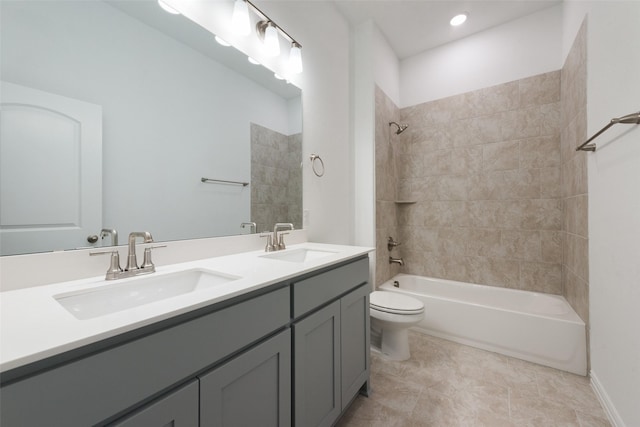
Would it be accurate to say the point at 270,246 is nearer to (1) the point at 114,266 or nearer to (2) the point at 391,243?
(1) the point at 114,266

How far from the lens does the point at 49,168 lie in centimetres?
81

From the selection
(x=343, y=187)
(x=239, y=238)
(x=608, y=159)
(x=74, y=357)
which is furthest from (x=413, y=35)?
(x=74, y=357)

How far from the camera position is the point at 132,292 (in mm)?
854

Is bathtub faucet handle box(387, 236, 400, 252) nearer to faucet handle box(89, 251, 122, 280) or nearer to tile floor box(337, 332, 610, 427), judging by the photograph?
tile floor box(337, 332, 610, 427)

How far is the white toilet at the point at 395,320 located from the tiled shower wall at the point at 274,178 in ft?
2.85

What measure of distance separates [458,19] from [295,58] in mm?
1699

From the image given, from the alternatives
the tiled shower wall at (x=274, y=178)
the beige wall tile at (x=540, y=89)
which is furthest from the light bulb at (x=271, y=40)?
the beige wall tile at (x=540, y=89)

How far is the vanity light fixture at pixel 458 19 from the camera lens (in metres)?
2.26

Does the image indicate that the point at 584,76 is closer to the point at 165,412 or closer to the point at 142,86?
the point at 142,86

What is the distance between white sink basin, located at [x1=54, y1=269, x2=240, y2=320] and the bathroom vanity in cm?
6

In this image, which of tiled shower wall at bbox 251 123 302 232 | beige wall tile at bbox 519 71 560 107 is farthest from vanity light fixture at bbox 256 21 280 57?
beige wall tile at bbox 519 71 560 107

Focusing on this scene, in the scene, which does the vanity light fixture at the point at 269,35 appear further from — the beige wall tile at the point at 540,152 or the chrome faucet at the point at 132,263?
the beige wall tile at the point at 540,152

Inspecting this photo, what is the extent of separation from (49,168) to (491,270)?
309 centimetres

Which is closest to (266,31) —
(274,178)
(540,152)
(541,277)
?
(274,178)
